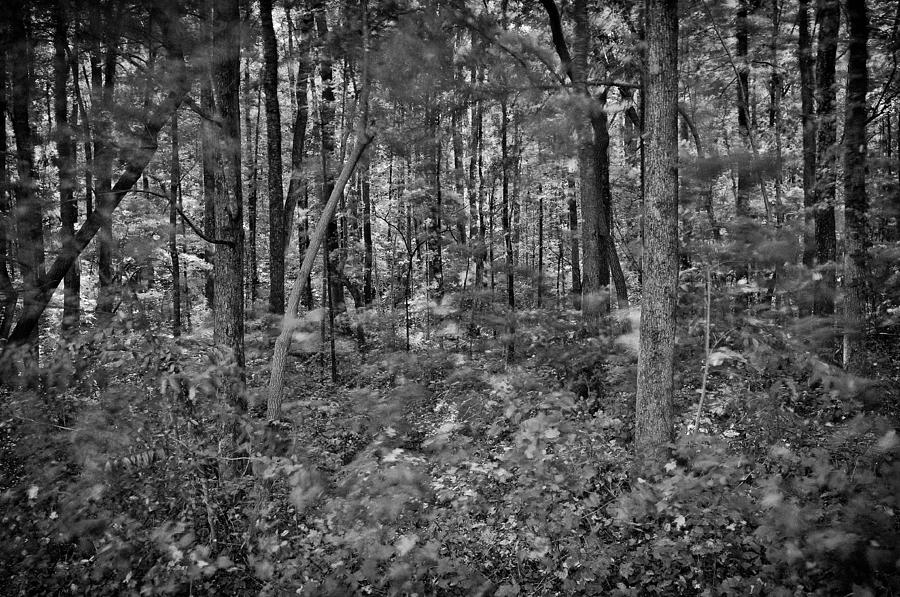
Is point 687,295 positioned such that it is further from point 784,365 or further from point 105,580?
point 105,580

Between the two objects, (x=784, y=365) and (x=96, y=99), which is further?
(x=96, y=99)

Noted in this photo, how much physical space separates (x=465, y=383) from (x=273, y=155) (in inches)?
291

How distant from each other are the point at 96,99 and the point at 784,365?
12.6 meters

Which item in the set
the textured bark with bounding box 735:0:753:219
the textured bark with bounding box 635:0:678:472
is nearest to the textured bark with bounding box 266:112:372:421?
the textured bark with bounding box 635:0:678:472

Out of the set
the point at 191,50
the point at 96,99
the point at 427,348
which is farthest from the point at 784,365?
the point at 96,99

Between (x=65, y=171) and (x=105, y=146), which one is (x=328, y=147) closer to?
(x=65, y=171)

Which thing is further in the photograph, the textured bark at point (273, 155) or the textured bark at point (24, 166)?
the textured bark at point (273, 155)

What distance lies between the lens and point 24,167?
23.7ft

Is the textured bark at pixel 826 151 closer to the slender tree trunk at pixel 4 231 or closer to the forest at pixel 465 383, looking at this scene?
the forest at pixel 465 383

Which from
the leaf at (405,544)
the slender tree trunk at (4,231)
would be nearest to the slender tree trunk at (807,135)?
the leaf at (405,544)

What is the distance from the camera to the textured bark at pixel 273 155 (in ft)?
35.6

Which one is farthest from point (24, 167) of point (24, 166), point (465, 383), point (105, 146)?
point (465, 383)

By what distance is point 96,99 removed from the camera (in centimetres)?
880

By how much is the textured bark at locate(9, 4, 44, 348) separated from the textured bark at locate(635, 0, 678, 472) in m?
7.90
